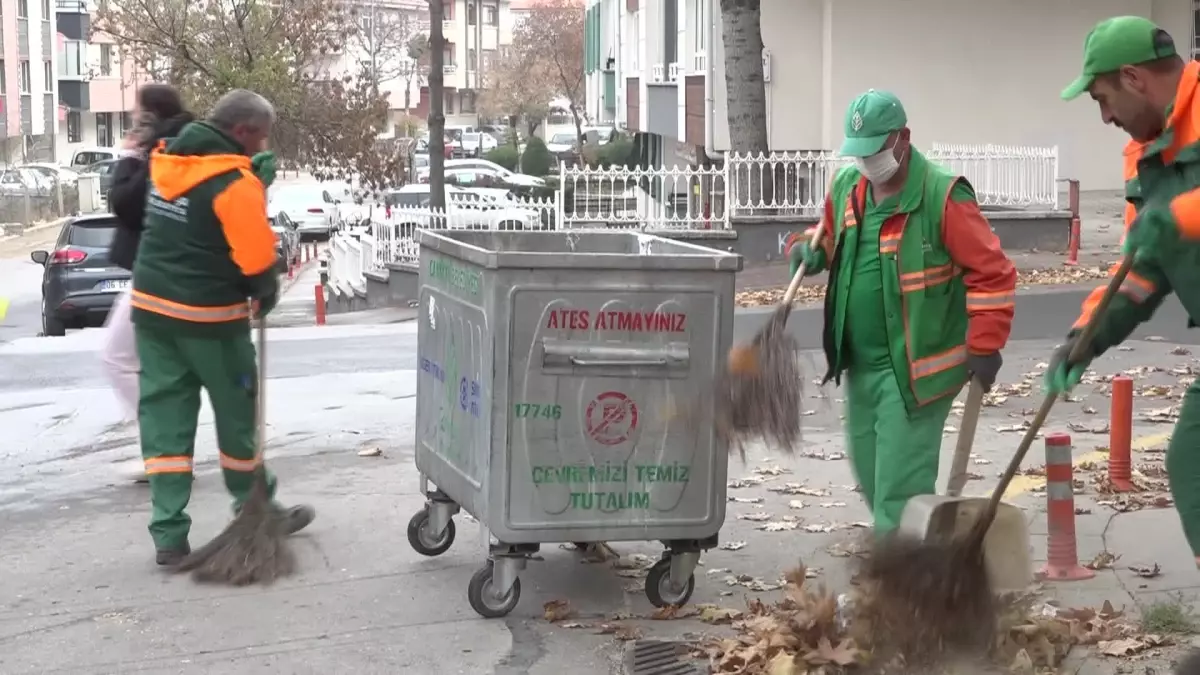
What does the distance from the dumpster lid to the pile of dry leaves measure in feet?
3.76

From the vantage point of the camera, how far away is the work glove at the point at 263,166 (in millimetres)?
6512

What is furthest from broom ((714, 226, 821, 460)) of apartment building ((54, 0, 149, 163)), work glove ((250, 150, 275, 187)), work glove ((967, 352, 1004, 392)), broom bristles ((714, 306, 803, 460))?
apartment building ((54, 0, 149, 163))

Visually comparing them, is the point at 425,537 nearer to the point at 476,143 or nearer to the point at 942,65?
the point at 942,65

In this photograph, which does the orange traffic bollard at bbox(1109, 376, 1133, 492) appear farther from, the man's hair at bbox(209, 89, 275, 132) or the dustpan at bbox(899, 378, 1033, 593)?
the man's hair at bbox(209, 89, 275, 132)

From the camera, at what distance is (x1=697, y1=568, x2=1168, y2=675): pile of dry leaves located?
4648 millimetres

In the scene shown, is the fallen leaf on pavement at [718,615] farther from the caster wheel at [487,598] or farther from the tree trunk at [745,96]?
the tree trunk at [745,96]

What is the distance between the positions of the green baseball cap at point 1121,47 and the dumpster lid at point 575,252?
5.33ft

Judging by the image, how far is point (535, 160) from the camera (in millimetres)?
53969

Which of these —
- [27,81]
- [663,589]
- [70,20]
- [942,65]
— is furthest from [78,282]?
[70,20]

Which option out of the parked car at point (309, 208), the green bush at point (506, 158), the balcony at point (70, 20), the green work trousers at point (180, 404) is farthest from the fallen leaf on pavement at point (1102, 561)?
the balcony at point (70, 20)

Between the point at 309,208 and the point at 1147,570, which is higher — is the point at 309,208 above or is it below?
above

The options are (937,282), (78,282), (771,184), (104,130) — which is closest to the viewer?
(937,282)

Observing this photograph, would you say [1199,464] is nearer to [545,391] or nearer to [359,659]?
[545,391]

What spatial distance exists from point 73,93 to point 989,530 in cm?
6721
